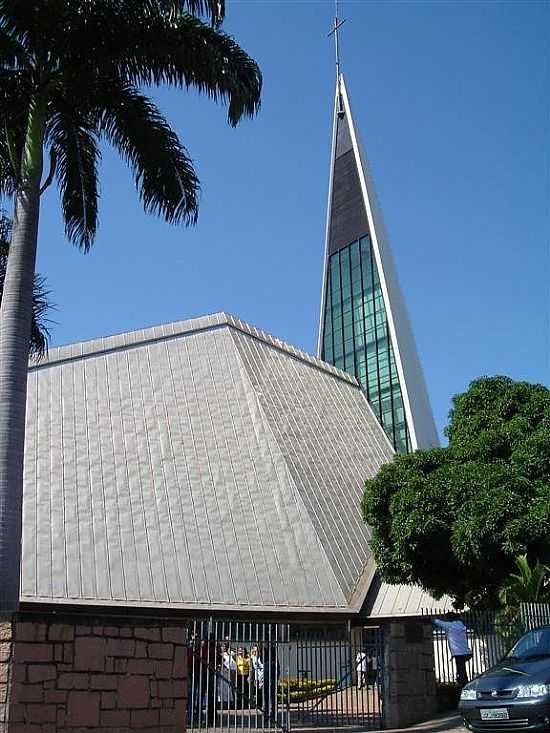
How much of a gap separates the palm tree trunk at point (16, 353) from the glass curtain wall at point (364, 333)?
25046 millimetres

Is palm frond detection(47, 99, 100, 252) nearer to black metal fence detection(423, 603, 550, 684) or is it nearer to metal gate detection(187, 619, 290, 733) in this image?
metal gate detection(187, 619, 290, 733)

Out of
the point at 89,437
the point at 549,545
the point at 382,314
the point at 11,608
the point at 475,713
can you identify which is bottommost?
the point at 475,713

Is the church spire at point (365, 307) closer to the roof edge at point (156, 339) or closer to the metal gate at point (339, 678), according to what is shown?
the roof edge at point (156, 339)

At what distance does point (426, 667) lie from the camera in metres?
14.0

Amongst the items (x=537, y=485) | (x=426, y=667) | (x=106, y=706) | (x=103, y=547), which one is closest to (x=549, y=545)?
(x=537, y=485)

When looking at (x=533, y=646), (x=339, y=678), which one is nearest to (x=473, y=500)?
(x=339, y=678)

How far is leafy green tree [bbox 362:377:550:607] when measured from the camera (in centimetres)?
1864

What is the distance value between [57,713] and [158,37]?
33.4ft

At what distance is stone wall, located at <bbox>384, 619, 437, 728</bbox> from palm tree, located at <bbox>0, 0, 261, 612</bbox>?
23.9 feet

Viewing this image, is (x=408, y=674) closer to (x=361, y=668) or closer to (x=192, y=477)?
(x=361, y=668)

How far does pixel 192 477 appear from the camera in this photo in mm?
23812

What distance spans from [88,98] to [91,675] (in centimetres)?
918

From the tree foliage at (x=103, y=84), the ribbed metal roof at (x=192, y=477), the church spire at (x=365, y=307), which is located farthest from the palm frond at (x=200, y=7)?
the church spire at (x=365, y=307)

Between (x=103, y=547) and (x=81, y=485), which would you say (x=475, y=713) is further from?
(x=81, y=485)
